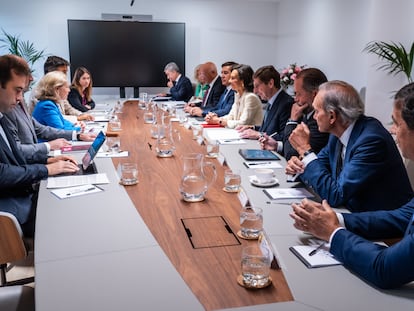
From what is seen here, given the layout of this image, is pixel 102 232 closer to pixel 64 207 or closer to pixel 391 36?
pixel 64 207

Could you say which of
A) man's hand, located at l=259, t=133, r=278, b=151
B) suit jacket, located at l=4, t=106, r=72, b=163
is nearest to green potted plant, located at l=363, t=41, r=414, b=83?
man's hand, located at l=259, t=133, r=278, b=151

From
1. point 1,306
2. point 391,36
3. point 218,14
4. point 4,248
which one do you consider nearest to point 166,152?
point 4,248

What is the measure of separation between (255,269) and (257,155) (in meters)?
1.61

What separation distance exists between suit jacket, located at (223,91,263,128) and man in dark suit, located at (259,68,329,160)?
3.46 feet

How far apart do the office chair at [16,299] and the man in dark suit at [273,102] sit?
2286 mm

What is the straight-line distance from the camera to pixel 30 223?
7.64 ft

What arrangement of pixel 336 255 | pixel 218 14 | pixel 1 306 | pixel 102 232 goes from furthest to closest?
1. pixel 218 14
2. pixel 102 232
3. pixel 1 306
4. pixel 336 255

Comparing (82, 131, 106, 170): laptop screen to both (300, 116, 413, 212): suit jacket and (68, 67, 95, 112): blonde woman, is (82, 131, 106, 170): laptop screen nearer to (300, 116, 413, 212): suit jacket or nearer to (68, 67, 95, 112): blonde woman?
(300, 116, 413, 212): suit jacket

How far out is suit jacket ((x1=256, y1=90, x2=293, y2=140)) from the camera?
3.68 metres

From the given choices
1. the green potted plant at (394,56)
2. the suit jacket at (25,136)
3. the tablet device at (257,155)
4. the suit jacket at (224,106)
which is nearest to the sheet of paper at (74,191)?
the suit jacket at (25,136)

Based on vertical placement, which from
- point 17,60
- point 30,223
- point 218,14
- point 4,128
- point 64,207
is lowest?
point 30,223

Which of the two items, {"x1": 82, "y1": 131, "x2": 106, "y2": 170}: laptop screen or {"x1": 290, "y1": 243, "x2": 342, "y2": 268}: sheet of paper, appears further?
{"x1": 82, "y1": 131, "x2": 106, "y2": 170}: laptop screen

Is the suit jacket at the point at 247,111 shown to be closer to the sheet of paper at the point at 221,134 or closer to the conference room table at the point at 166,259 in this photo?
the sheet of paper at the point at 221,134

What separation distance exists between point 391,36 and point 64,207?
13.9ft
